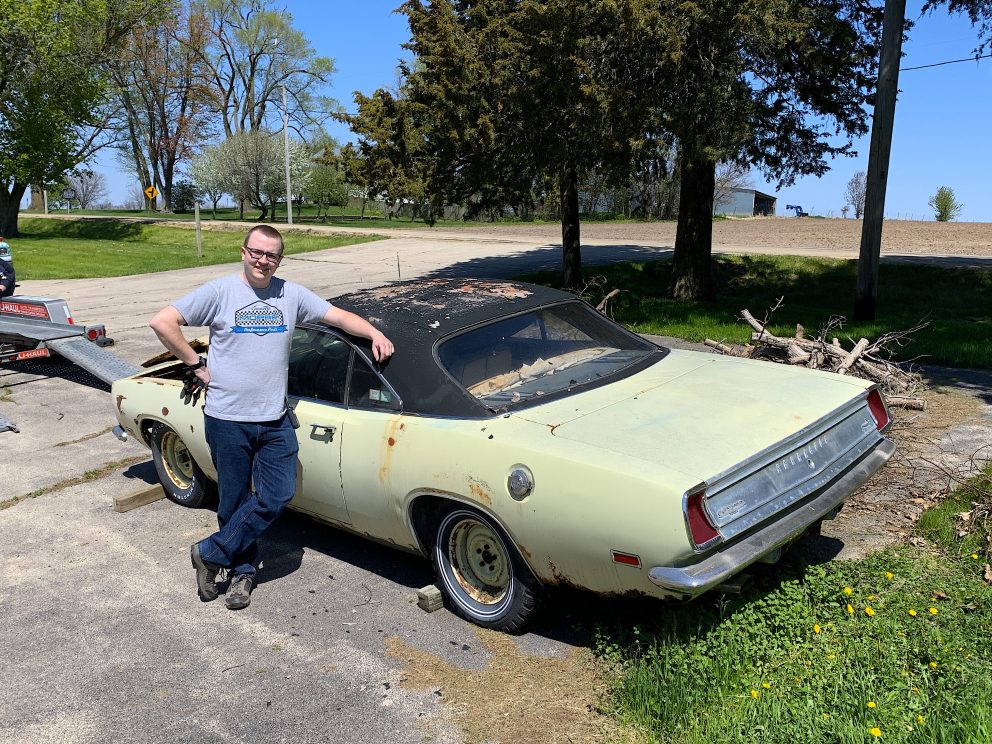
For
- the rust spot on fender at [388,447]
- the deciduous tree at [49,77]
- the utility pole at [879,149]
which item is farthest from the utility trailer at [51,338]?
the deciduous tree at [49,77]

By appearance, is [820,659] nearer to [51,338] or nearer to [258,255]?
[258,255]

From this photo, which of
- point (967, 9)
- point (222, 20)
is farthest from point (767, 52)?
point (222, 20)

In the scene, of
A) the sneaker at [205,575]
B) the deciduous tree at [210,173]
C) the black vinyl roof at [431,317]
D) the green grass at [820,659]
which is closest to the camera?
the green grass at [820,659]

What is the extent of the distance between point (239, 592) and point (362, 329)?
1.49 meters

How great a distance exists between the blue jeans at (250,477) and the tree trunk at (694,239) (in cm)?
1210

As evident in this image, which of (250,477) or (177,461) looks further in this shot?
(177,461)

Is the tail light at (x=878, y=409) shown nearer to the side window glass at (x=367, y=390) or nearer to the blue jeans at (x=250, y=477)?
the side window glass at (x=367, y=390)

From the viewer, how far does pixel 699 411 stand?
395cm

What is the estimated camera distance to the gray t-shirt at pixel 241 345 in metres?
4.20

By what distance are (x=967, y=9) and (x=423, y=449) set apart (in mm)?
12812

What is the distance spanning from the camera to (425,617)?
4203 mm

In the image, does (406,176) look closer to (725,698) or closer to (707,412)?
(707,412)

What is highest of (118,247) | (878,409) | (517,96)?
(517,96)

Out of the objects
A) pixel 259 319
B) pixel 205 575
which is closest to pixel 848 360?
pixel 259 319
